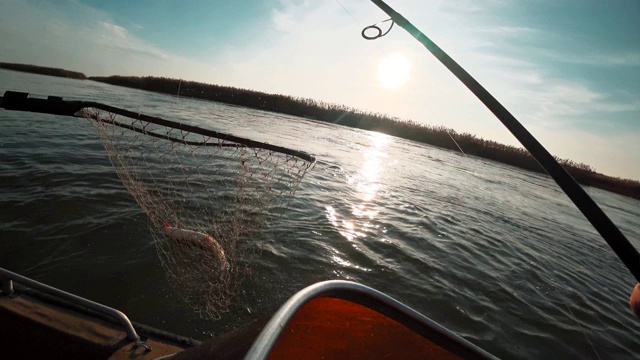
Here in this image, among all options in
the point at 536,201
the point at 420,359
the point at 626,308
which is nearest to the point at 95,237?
the point at 420,359

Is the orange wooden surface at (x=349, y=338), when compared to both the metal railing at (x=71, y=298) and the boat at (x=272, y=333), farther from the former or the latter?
the metal railing at (x=71, y=298)

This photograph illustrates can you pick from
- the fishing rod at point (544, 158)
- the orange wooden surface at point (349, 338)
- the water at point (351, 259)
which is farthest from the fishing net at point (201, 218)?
the orange wooden surface at point (349, 338)

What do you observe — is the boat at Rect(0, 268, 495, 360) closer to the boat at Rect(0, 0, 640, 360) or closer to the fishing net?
the boat at Rect(0, 0, 640, 360)

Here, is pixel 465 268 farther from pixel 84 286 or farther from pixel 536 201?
pixel 536 201

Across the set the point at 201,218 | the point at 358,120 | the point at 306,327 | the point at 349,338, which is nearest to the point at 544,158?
the point at 349,338

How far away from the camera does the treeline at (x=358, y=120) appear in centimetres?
3631

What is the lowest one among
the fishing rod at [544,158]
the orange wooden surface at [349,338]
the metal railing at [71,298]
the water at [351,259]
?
the water at [351,259]

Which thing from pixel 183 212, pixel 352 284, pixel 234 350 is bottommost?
pixel 183 212

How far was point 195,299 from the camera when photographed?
4.34 metres

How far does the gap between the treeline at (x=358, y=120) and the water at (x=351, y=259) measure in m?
29.8

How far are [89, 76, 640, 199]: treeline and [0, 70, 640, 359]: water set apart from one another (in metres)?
29.8

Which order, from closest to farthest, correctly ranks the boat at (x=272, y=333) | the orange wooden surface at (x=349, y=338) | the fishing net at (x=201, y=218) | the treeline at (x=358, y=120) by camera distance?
the boat at (x=272, y=333) < the orange wooden surface at (x=349, y=338) < the fishing net at (x=201, y=218) < the treeline at (x=358, y=120)

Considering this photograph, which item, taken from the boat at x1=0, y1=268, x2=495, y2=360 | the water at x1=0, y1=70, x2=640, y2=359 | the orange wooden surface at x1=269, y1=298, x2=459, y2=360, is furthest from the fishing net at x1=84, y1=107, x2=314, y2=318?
the orange wooden surface at x1=269, y1=298, x2=459, y2=360

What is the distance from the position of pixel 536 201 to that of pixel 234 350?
63.8ft
